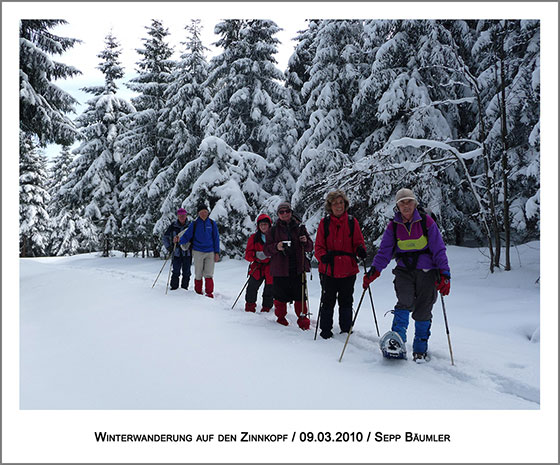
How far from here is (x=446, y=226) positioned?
1145 centimetres

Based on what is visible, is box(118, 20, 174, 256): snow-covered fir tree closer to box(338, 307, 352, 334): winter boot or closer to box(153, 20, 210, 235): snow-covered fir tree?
box(153, 20, 210, 235): snow-covered fir tree

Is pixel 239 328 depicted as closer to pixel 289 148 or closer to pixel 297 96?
pixel 289 148

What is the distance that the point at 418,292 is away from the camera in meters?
4.33

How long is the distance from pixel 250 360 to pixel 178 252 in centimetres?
503

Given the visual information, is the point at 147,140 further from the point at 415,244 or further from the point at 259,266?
the point at 415,244

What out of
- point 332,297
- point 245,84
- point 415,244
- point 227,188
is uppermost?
point 245,84

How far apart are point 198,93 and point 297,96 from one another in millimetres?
4769

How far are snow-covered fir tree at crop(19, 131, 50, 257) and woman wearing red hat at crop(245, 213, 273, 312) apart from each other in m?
28.5

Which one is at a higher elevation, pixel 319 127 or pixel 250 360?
pixel 319 127

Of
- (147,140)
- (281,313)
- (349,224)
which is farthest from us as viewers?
(147,140)

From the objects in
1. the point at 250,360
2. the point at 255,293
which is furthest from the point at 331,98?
the point at 250,360

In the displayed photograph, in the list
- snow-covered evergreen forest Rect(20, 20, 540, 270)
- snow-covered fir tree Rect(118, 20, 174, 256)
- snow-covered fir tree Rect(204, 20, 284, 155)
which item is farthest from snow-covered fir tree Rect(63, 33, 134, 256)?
snow-covered fir tree Rect(204, 20, 284, 155)

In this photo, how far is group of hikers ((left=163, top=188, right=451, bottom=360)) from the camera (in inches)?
169

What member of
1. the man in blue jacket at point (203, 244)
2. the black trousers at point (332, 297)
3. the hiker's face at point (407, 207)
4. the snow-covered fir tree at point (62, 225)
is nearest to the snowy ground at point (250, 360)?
the black trousers at point (332, 297)
